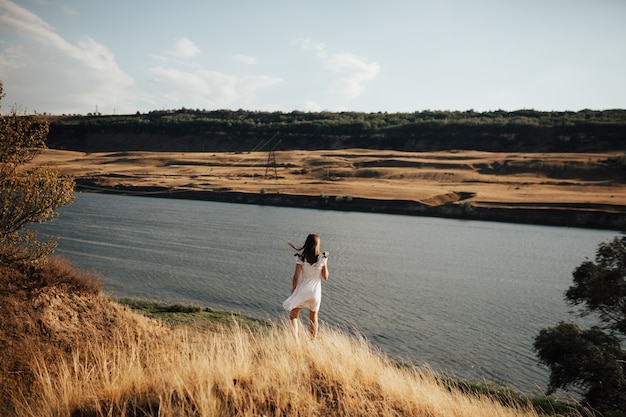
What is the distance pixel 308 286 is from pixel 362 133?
128142 mm

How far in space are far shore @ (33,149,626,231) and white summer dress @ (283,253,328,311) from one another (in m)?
64.5

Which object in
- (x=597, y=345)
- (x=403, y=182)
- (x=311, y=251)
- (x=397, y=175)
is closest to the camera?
(x=311, y=251)

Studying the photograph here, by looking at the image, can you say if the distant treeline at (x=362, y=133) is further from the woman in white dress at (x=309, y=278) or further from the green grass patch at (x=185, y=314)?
the woman in white dress at (x=309, y=278)

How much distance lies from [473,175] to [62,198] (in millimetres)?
86190

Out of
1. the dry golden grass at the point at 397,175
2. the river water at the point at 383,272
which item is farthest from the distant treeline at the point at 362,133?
the river water at the point at 383,272

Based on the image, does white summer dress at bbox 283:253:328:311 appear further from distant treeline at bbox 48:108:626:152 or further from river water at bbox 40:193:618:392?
distant treeline at bbox 48:108:626:152

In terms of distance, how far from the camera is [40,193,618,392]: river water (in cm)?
2088

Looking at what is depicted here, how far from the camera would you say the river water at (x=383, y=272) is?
20875mm

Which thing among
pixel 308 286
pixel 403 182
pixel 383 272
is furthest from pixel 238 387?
pixel 403 182

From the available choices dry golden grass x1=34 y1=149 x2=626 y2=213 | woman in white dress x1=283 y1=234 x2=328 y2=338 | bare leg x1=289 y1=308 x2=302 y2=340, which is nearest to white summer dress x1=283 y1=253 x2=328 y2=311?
woman in white dress x1=283 y1=234 x2=328 y2=338

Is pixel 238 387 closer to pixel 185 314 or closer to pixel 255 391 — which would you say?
pixel 255 391

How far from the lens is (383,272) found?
3453 cm

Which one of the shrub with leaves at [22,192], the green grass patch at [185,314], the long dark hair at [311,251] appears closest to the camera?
the long dark hair at [311,251]

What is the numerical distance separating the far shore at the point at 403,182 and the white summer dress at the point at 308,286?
64.5 meters
